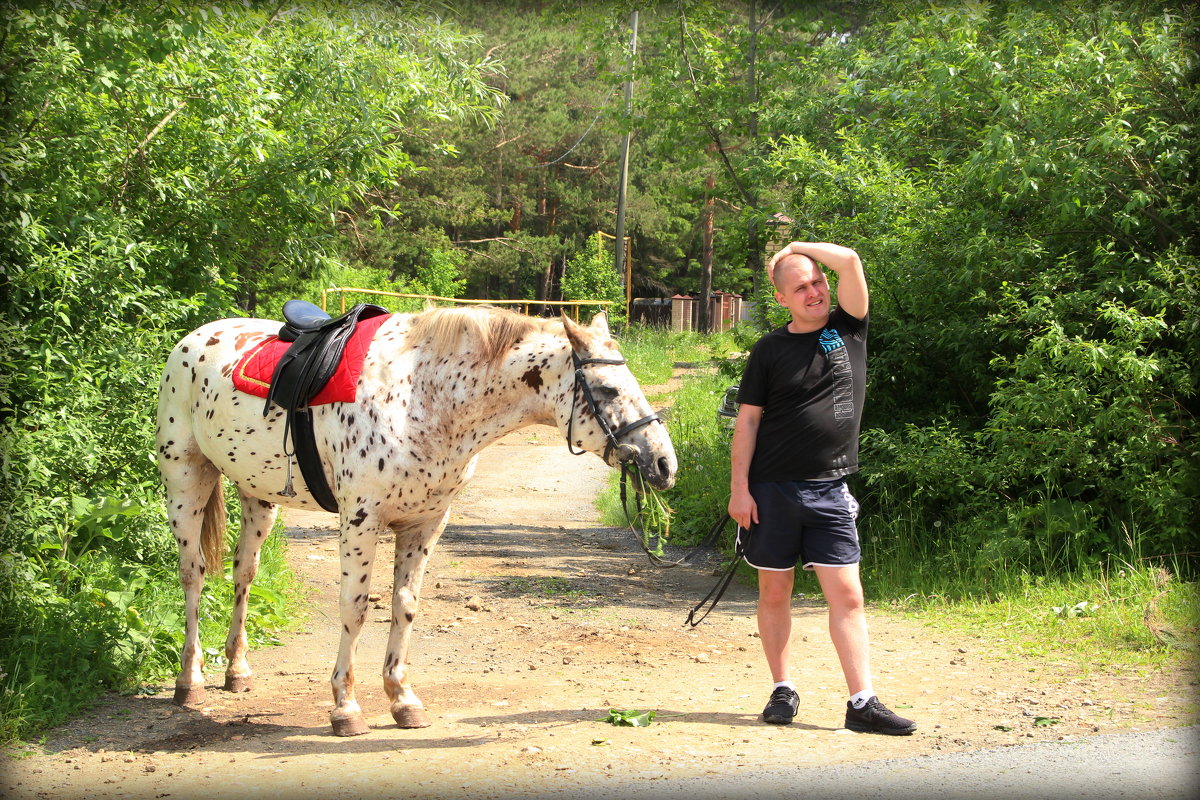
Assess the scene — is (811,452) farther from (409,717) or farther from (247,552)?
(247,552)

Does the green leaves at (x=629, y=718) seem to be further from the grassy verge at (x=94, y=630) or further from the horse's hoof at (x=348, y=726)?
the grassy verge at (x=94, y=630)

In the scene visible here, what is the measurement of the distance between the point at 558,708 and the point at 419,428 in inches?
63.2

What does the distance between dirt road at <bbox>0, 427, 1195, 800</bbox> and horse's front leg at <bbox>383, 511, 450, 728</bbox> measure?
0.12 metres

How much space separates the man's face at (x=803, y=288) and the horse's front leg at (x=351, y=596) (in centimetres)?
222

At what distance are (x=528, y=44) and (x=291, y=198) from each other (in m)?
32.5

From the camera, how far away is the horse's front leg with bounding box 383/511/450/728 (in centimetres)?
481

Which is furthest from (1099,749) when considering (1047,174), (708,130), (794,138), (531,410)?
(708,130)

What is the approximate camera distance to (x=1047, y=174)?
7.35 meters

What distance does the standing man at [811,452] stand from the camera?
14.7ft

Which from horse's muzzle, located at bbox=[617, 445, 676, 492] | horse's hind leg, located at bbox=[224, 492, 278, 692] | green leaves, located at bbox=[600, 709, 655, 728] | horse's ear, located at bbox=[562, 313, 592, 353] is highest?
horse's ear, located at bbox=[562, 313, 592, 353]

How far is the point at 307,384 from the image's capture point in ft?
16.1

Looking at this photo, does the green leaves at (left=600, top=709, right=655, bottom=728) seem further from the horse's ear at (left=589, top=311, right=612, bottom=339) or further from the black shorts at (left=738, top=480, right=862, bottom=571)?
the horse's ear at (left=589, top=311, right=612, bottom=339)

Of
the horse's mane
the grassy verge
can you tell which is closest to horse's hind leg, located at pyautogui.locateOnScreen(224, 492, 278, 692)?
the grassy verge

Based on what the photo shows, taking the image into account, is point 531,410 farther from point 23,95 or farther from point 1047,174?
point 1047,174
